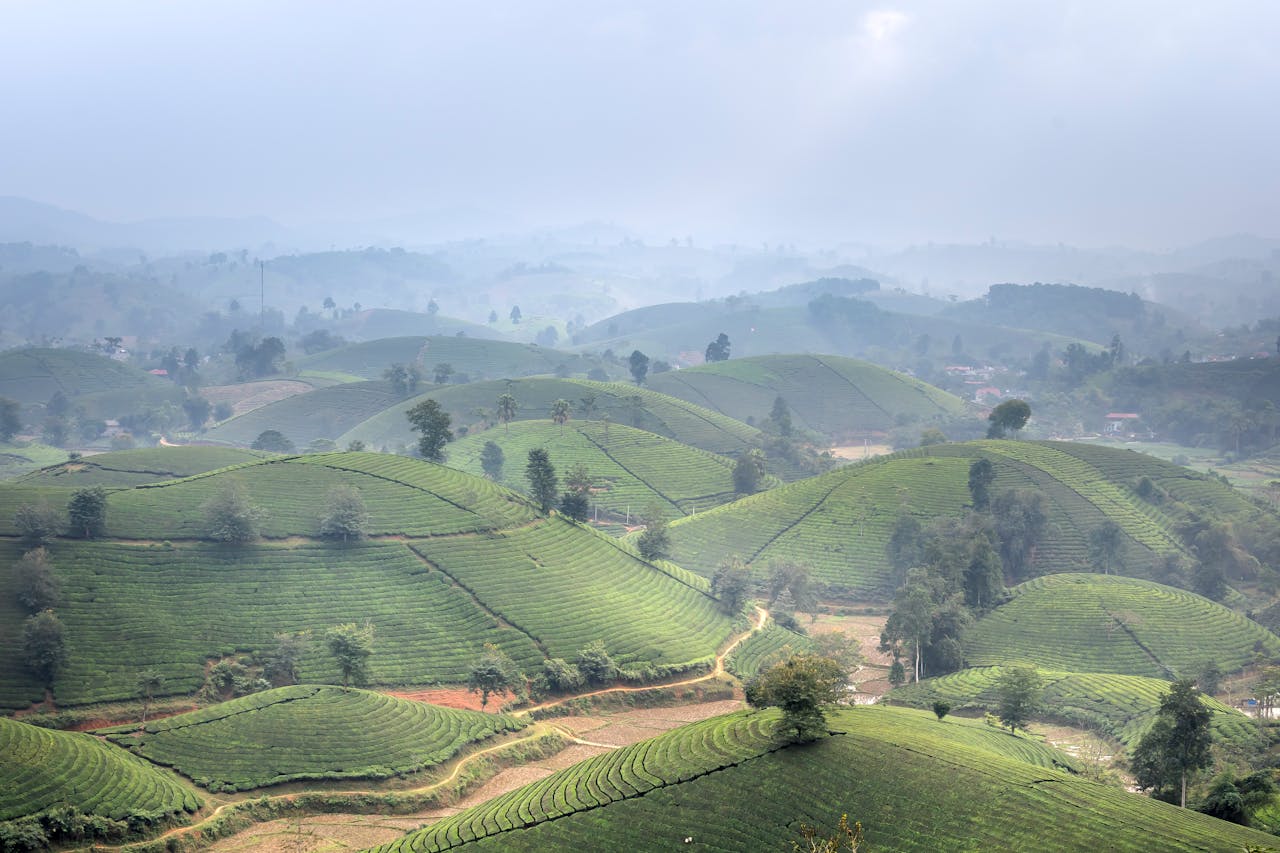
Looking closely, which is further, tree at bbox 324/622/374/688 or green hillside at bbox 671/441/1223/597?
green hillside at bbox 671/441/1223/597

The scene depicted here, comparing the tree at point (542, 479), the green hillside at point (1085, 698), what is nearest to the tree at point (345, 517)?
the tree at point (542, 479)

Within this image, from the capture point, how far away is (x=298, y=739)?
58906 millimetres

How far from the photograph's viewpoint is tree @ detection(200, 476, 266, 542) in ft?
267

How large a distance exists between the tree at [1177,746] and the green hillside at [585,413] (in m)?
116

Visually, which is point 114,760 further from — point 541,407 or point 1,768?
point 541,407

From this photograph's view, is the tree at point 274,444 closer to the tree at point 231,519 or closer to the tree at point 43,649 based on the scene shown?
the tree at point 231,519

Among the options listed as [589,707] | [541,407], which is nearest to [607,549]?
[589,707]

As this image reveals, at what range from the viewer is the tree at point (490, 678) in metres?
71.0

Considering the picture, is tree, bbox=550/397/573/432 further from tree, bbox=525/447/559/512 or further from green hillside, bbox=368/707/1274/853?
green hillside, bbox=368/707/1274/853

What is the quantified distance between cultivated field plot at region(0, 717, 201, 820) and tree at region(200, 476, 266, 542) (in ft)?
92.6

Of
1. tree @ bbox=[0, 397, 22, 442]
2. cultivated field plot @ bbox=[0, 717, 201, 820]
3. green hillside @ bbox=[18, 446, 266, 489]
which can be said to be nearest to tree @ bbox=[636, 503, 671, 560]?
cultivated field plot @ bbox=[0, 717, 201, 820]

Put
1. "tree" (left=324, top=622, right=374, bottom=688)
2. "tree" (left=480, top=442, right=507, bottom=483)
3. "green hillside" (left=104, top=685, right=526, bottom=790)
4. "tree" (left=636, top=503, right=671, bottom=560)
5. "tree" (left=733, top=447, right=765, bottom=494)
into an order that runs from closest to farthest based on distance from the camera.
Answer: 1. "green hillside" (left=104, top=685, right=526, bottom=790)
2. "tree" (left=324, top=622, right=374, bottom=688)
3. "tree" (left=636, top=503, right=671, bottom=560)
4. "tree" (left=480, top=442, right=507, bottom=483)
5. "tree" (left=733, top=447, right=765, bottom=494)

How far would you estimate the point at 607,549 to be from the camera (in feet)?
333

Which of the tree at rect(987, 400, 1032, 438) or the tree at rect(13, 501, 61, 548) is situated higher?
the tree at rect(987, 400, 1032, 438)
